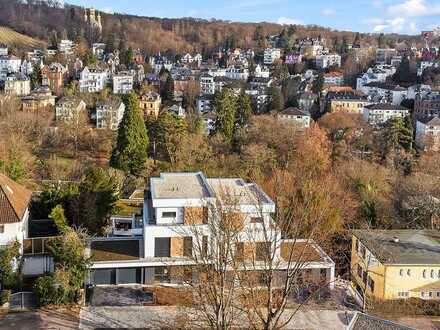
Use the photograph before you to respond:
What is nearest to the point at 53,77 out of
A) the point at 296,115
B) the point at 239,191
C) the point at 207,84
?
the point at 207,84

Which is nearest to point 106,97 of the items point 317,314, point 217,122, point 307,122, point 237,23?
point 217,122

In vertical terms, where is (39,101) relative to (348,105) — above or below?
below

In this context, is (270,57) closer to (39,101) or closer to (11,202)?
(39,101)

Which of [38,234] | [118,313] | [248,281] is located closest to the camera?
[248,281]

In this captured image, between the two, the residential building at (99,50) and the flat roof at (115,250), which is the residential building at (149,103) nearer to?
the residential building at (99,50)

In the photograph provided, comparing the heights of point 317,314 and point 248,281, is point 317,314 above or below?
below

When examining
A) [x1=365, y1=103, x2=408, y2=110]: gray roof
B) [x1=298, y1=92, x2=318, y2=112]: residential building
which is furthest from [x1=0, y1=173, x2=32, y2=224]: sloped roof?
[x1=298, y1=92, x2=318, y2=112]: residential building

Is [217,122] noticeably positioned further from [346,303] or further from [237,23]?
[237,23]
